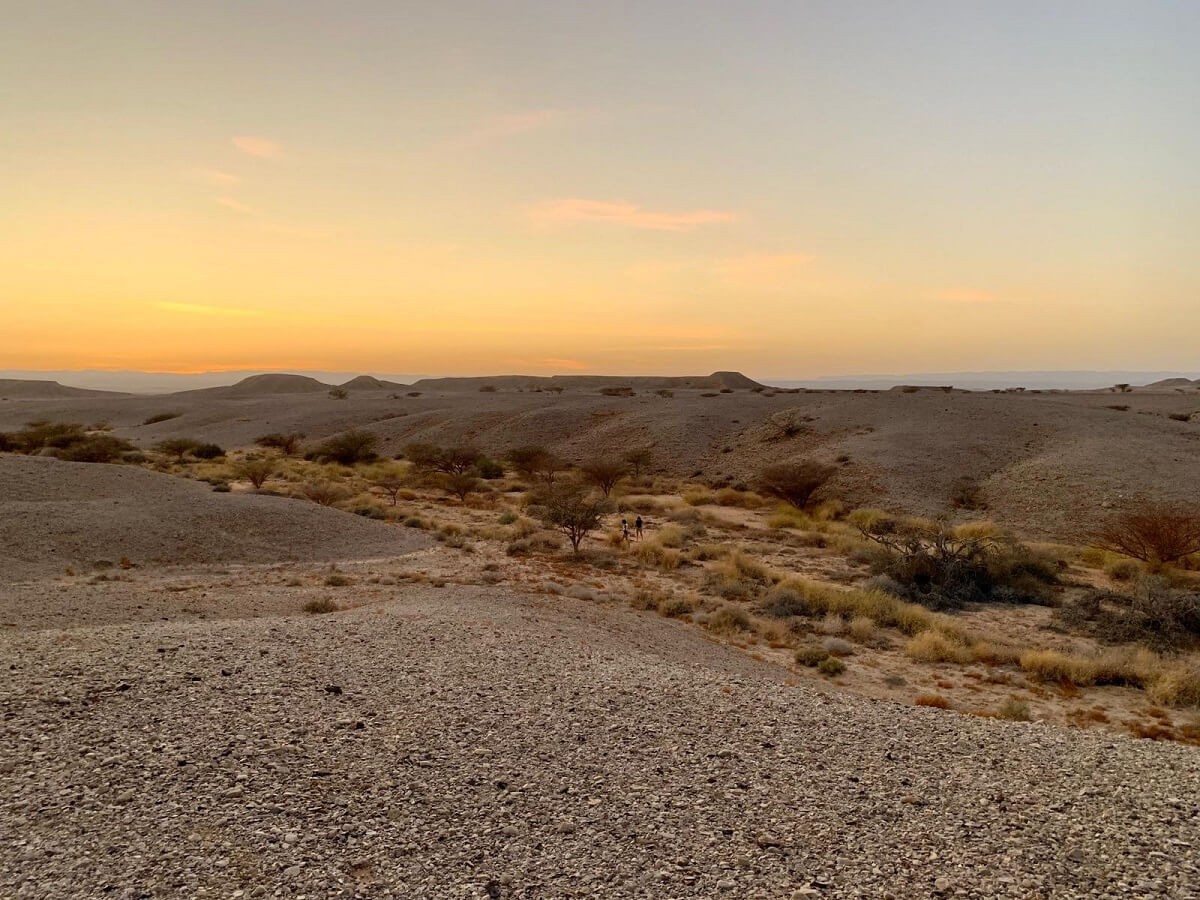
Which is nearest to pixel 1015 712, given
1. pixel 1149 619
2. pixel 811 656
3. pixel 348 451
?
pixel 811 656

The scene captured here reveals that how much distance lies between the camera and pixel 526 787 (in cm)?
584

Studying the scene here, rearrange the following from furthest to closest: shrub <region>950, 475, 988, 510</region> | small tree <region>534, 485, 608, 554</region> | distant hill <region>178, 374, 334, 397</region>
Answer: distant hill <region>178, 374, 334, 397</region>, shrub <region>950, 475, 988, 510</region>, small tree <region>534, 485, 608, 554</region>

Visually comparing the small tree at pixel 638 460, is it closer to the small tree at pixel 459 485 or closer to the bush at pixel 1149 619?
the small tree at pixel 459 485

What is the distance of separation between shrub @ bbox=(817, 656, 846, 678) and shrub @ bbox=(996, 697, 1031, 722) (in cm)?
244

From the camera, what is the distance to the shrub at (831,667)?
12.0 meters

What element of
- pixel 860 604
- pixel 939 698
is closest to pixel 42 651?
pixel 939 698

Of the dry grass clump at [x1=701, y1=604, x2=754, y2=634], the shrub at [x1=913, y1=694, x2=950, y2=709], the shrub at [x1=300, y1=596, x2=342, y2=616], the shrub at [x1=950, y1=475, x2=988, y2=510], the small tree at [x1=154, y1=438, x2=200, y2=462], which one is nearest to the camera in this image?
the shrub at [x1=913, y1=694, x2=950, y2=709]

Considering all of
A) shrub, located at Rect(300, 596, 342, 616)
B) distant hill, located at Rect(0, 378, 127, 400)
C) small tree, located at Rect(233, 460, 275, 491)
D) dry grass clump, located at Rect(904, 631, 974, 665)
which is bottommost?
dry grass clump, located at Rect(904, 631, 974, 665)

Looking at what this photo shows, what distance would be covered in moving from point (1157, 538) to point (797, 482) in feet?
41.1

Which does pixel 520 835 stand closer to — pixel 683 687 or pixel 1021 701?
pixel 683 687

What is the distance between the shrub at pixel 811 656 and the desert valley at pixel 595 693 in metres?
0.05

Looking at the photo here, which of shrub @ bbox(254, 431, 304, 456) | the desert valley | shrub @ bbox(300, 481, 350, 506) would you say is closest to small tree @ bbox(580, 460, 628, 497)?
the desert valley

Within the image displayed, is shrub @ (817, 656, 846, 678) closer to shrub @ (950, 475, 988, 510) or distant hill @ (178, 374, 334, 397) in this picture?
shrub @ (950, 475, 988, 510)

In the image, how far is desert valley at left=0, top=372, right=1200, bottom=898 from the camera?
4.91 metres
